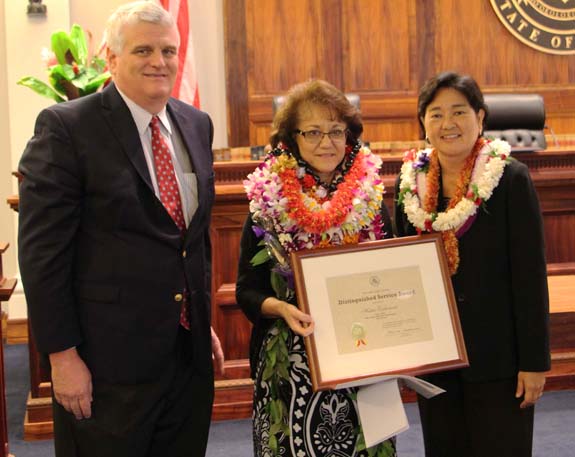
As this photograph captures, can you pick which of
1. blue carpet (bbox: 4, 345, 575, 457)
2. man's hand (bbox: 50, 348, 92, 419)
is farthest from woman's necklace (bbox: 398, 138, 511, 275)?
blue carpet (bbox: 4, 345, 575, 457)

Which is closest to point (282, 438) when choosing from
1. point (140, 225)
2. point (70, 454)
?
point (70, 454)

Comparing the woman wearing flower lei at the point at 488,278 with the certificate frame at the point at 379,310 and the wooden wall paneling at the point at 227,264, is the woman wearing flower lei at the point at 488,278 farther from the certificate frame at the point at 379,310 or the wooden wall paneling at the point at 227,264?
the wooden wall paneling at the point at 227,264

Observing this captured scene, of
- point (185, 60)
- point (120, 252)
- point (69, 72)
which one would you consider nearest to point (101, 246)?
point (120, 252)

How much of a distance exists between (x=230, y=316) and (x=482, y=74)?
3558 mm

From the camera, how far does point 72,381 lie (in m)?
Answer: 1.76

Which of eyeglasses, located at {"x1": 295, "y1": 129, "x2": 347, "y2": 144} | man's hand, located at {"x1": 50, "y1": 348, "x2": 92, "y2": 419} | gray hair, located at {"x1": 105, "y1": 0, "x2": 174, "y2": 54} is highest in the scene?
gray hair, located at {"x1": 105, "y1": 0, "x2": 174, "y2": 54}

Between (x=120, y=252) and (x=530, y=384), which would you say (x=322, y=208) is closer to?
(x=120, y=252)

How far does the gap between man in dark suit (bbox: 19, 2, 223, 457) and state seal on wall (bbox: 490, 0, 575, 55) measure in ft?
15.7

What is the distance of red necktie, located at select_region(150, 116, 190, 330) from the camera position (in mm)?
1847

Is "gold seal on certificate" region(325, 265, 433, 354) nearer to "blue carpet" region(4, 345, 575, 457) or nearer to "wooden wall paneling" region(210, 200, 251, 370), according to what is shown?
"blue carpet" region(4, 345, 575, 457)

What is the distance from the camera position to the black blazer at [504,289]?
1951 mm

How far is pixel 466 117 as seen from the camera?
6.66 feet

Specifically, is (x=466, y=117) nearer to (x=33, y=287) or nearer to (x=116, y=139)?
(x=116, y=139)

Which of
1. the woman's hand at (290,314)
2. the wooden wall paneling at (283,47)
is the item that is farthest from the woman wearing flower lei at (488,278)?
the wooden wall paneling at (283,47)
